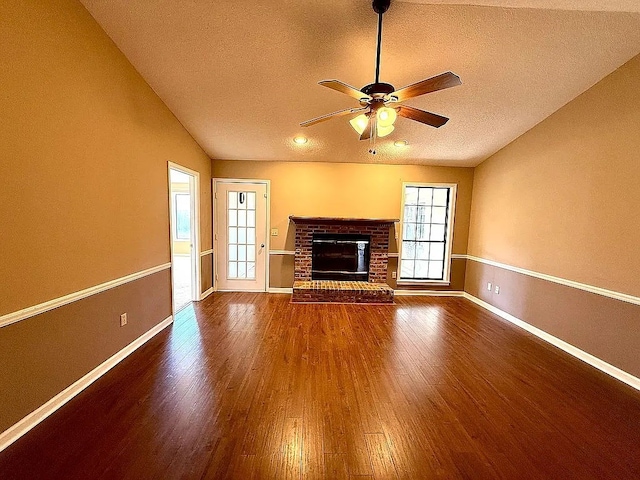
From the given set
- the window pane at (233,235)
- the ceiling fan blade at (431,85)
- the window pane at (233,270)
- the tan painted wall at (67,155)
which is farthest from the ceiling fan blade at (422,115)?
the window pane at (233,270)

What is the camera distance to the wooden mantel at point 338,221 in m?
4.95

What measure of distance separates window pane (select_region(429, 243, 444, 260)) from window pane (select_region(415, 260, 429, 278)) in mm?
164

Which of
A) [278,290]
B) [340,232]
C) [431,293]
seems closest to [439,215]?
[431,293]

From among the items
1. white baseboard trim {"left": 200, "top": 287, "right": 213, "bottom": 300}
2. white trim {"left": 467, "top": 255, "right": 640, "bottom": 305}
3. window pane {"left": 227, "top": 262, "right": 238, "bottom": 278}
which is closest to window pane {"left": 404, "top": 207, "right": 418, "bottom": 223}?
white trim {"left": 467, "top": 255, "right": 640, "bottom": 305}

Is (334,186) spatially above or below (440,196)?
above

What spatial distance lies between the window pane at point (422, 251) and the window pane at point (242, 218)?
3305 millimetres

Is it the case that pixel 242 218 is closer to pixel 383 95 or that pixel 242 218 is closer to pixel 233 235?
pixel 233 235

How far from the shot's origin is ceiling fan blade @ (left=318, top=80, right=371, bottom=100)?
197cm

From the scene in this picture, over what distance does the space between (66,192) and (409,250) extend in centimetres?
497

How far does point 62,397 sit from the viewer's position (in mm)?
2088

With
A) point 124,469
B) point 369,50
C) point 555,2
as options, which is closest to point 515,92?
point 555,2

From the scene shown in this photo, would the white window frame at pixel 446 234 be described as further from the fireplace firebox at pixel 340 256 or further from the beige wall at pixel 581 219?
the beige wall at pixel 581 219

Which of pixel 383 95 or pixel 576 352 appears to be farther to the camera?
pixel 576 352

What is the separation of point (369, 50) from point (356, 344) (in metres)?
2.95
